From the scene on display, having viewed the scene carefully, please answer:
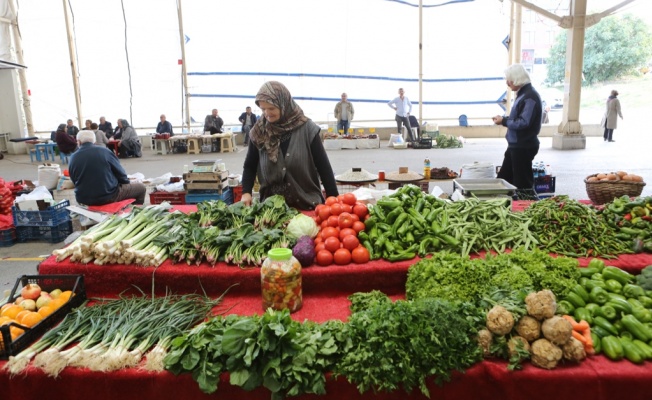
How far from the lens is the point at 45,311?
2.88 metres

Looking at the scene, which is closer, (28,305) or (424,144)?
(28,305)

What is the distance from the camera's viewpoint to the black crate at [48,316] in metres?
2.53

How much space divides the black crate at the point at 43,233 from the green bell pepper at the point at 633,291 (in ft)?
23.7

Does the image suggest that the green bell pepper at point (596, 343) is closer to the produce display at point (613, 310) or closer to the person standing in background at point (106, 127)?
the produce display at point (613, 310)

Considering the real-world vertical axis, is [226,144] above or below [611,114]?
below

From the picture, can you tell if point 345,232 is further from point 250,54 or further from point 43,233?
point 250,54

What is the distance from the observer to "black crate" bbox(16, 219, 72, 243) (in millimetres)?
7070

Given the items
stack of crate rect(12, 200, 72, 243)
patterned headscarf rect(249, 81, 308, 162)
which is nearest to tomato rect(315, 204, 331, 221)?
patterned headscarf rect(249, 81, 308, 162)

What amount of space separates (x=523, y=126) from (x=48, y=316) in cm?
528

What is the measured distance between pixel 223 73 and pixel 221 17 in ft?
7.38

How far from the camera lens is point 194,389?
243cm

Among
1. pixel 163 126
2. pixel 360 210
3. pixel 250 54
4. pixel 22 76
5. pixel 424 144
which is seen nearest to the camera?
pixel 360 210

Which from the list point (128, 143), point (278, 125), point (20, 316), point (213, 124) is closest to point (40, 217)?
point (20, 316)

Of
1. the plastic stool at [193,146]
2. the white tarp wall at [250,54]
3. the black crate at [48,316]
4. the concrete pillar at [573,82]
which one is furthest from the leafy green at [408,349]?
the white tarp wall at [250,54]
